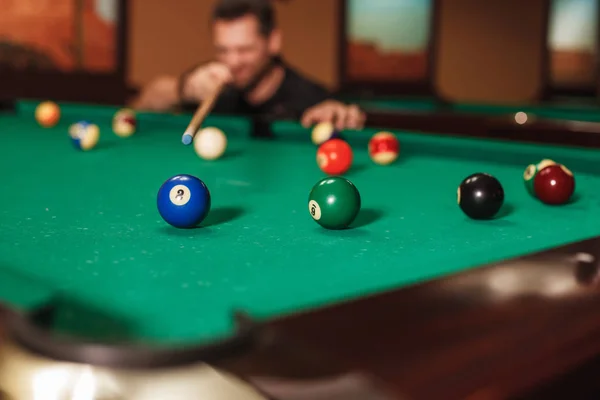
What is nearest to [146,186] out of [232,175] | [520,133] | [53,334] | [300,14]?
[232,175]

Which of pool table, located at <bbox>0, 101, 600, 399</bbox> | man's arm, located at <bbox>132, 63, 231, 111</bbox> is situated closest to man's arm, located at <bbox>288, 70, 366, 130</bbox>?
man's arm, located at <bbox>132, 63, 231, 111</bbox>

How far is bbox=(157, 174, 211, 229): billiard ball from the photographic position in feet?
3.56

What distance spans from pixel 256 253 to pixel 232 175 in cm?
84

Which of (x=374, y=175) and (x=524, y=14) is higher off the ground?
(x=524, y=14)

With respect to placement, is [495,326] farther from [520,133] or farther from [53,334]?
[520,133]

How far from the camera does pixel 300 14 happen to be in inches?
260

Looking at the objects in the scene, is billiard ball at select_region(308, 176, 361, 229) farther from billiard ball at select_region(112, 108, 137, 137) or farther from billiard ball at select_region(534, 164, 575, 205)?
billiard ball at select_region(112, 108, 137, 137)

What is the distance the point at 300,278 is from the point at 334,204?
0.32m

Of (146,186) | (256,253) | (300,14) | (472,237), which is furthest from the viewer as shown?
(300,14)

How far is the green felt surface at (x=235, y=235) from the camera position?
0.69 meters

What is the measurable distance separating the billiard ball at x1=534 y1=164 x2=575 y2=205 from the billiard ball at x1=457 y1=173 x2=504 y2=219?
7.4 inches

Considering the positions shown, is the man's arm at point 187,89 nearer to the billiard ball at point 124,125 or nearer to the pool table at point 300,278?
the billiard ball at point 124,125

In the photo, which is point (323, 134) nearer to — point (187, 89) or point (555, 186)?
point (555, 186)

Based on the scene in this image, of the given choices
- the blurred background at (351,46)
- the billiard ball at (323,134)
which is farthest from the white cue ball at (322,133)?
the blurred background at (351,46)
